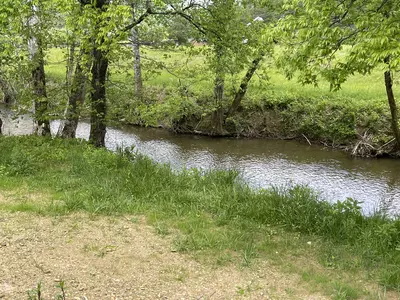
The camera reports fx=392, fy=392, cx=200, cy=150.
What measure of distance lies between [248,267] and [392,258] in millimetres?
2017

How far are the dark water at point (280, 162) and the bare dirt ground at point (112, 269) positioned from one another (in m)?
5.36

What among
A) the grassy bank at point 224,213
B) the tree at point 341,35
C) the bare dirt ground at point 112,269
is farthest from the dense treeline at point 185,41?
the bare dirt ground at point 112,269

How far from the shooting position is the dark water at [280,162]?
11.5 m

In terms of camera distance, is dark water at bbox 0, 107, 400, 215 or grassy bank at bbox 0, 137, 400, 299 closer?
grassy bank at bbox 0, 137, 400, 299

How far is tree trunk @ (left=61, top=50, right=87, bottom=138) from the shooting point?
11297 mm

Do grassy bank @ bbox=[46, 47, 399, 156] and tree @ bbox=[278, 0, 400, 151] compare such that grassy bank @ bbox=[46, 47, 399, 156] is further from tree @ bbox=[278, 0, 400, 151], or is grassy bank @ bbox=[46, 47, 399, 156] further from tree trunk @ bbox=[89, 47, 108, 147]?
tree @ bbox=[278, 0, 400, 151]

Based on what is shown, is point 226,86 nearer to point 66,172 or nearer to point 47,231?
point 66,172

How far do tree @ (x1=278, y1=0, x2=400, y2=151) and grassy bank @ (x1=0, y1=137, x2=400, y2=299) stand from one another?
237 centimetres

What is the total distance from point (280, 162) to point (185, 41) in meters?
5.63

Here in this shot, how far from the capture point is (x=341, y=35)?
622 cm

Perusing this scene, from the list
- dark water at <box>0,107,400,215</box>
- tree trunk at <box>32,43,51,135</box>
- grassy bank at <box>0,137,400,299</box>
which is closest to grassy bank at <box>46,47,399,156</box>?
dark water at <box>0,107,400,215</box>

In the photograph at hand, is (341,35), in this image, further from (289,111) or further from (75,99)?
(289,111)

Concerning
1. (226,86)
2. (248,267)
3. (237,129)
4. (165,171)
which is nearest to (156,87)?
(226,86)

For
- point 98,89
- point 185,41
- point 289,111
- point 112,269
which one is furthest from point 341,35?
point 289,111
